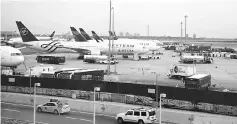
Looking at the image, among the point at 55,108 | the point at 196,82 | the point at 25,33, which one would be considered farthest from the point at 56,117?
the point at 25,33

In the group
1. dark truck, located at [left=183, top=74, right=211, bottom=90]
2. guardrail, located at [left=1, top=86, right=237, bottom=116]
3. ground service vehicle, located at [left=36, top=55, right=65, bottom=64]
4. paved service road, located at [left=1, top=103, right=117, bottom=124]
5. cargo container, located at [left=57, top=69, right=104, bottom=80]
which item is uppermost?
ground service vehicle, located at [left=36, top=55, right=65, bottom=64]

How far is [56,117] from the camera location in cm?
2184

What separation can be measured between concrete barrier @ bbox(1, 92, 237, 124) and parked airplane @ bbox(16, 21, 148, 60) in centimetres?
4424

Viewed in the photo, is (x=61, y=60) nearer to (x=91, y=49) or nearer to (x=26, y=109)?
(x=91, y=49)

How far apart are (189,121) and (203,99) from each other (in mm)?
2479

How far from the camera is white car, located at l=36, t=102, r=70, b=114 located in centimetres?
2275

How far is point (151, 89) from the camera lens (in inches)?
951

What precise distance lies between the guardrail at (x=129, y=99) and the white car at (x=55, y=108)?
333cm

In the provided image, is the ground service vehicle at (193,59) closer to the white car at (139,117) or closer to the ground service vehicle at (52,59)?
the ground service vehicle at (52,59)

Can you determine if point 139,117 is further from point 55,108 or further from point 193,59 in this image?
point 193,59

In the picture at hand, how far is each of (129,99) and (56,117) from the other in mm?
6395

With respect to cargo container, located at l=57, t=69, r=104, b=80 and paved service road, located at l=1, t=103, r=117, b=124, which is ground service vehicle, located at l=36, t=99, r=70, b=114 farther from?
cargo container, located at l=57, t=69, r=104, b=80

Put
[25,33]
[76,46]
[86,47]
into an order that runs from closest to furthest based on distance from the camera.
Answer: [25,33] → [86,47] → [76,46]

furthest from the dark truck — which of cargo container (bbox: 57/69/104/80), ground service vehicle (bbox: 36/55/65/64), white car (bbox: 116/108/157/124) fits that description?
ground service vehicle (bbox: 36/55/65/64)
